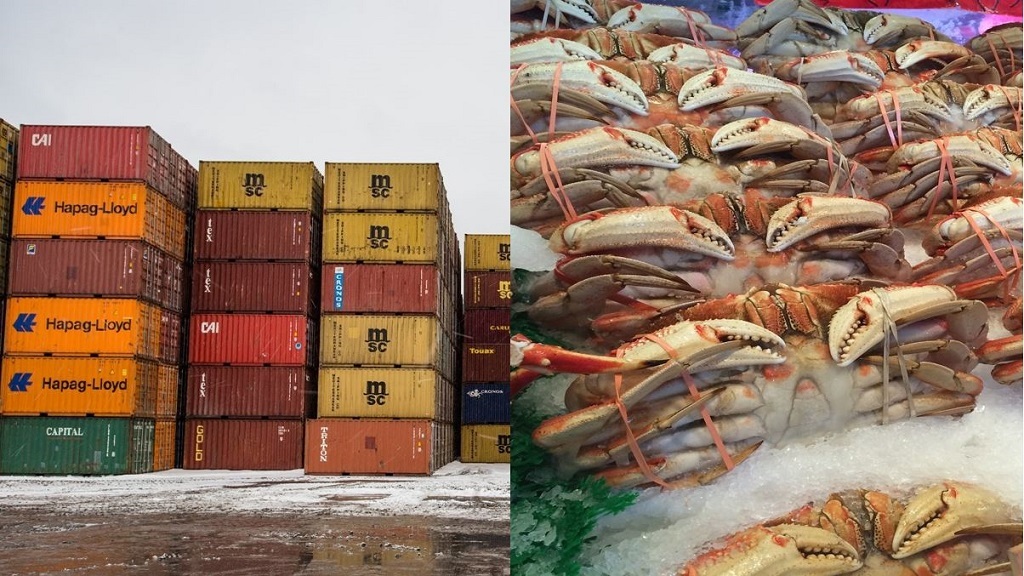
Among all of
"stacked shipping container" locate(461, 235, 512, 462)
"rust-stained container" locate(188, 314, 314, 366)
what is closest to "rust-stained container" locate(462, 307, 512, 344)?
"stacked shipping container" locate(461, 235, 512, 462)

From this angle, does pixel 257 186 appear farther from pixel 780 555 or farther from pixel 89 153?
pixel 780 555

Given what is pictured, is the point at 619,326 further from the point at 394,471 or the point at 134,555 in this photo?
the point at 394,471

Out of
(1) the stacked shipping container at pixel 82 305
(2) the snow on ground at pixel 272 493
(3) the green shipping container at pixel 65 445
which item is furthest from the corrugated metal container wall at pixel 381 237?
(3) the green shipping container at pixel 65 445

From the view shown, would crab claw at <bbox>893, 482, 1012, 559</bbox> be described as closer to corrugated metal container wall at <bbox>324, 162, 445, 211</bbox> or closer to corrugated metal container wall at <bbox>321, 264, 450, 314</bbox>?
corrugated metal container wall at <bbox>324, 162, 445, 211</bbox>

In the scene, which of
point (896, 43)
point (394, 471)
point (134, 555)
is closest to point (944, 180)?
point (896, 43)

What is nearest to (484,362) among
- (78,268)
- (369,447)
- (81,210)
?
(369,447)

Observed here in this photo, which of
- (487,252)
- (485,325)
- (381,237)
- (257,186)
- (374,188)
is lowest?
(485,325)
